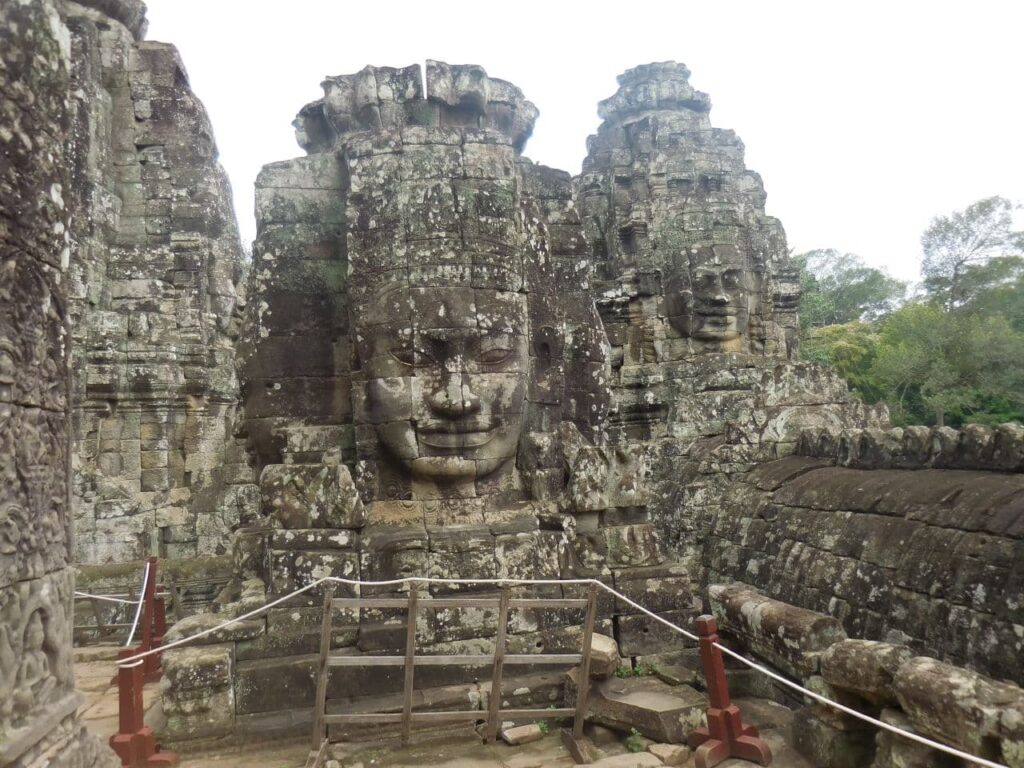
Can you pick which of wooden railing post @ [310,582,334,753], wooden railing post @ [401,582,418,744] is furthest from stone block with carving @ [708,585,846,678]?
wooden railing post @ [310,582,334,753]

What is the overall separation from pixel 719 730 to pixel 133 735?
3157 mm

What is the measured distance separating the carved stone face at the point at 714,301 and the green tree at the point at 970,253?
21470 mm

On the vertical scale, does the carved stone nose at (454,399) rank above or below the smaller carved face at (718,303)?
below

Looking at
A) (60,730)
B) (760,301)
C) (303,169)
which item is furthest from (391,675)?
(760,301)

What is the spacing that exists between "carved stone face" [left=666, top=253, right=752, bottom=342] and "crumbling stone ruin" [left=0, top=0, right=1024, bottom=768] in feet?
12.3

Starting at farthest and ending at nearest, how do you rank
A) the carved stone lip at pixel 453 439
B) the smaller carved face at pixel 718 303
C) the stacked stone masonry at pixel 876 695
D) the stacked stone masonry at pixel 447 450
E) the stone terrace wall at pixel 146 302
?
the smaller carved face at pixel 718 303, the stone terrace wall at pixel 146 302, the carved stone lip at pixel 453 439, the stacked stone masonry at pixel 447 450, the stacked stone masonry at pixel 876 695

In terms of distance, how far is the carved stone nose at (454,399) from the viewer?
16.7 ft

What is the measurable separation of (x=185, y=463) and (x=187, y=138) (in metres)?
4.23

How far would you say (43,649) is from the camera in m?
2.80

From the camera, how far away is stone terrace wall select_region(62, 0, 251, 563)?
850 cm

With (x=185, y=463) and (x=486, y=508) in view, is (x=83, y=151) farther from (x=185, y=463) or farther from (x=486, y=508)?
(x=486, y=508)

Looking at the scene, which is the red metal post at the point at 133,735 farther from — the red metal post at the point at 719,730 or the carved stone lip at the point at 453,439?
the red metal post at the point at 719,730

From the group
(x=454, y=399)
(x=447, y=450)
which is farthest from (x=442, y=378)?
(x=447, y=450)

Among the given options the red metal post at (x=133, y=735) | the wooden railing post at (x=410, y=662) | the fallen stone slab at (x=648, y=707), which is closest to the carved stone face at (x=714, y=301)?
the fallen stone slab at (x=648, y=707)
